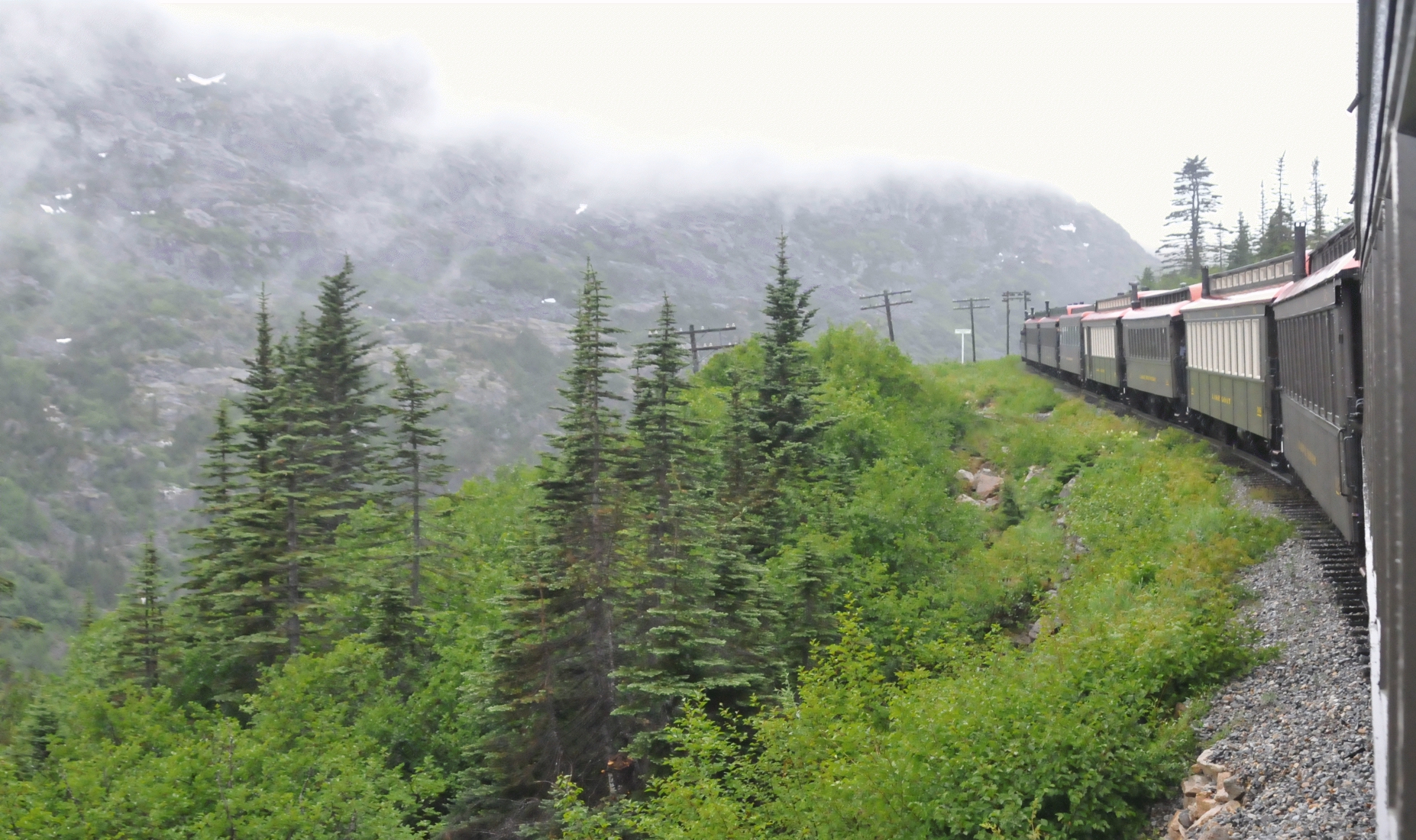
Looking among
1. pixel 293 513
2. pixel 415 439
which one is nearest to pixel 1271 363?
pixel 293 513

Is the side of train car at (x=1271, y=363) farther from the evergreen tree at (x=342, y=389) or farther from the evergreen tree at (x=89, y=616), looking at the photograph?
the evergreen tree at (x=89, y=616)

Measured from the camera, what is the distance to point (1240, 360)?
18.1m

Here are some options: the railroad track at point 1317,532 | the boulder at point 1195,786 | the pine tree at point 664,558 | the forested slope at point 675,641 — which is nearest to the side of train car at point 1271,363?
the railroad track at point 1317,532

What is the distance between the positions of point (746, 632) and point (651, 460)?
586cm

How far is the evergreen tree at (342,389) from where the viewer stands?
131ft

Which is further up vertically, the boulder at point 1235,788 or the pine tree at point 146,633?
the boulder at point 1235,788

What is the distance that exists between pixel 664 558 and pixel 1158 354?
1490 centimetres

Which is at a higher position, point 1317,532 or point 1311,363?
point 1311,363

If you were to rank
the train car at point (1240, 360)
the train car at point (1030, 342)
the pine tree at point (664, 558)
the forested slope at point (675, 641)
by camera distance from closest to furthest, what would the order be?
the forested slope at point (675, 641) < the train car at point (1240, 360) < the pine tree at point (664, 558) < the train car at point (1030, 342)

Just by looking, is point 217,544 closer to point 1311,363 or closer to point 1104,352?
point 1311,363

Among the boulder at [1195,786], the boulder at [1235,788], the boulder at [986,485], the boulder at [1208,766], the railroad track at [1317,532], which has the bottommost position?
the boulder at [1195,786]

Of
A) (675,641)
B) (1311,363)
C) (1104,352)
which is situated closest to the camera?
(1311,363)

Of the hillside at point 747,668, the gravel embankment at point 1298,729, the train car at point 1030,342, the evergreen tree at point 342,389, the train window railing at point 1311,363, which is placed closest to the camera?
the gravel embankment at point 1298,729

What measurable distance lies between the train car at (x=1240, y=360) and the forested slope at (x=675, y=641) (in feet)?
4.54
